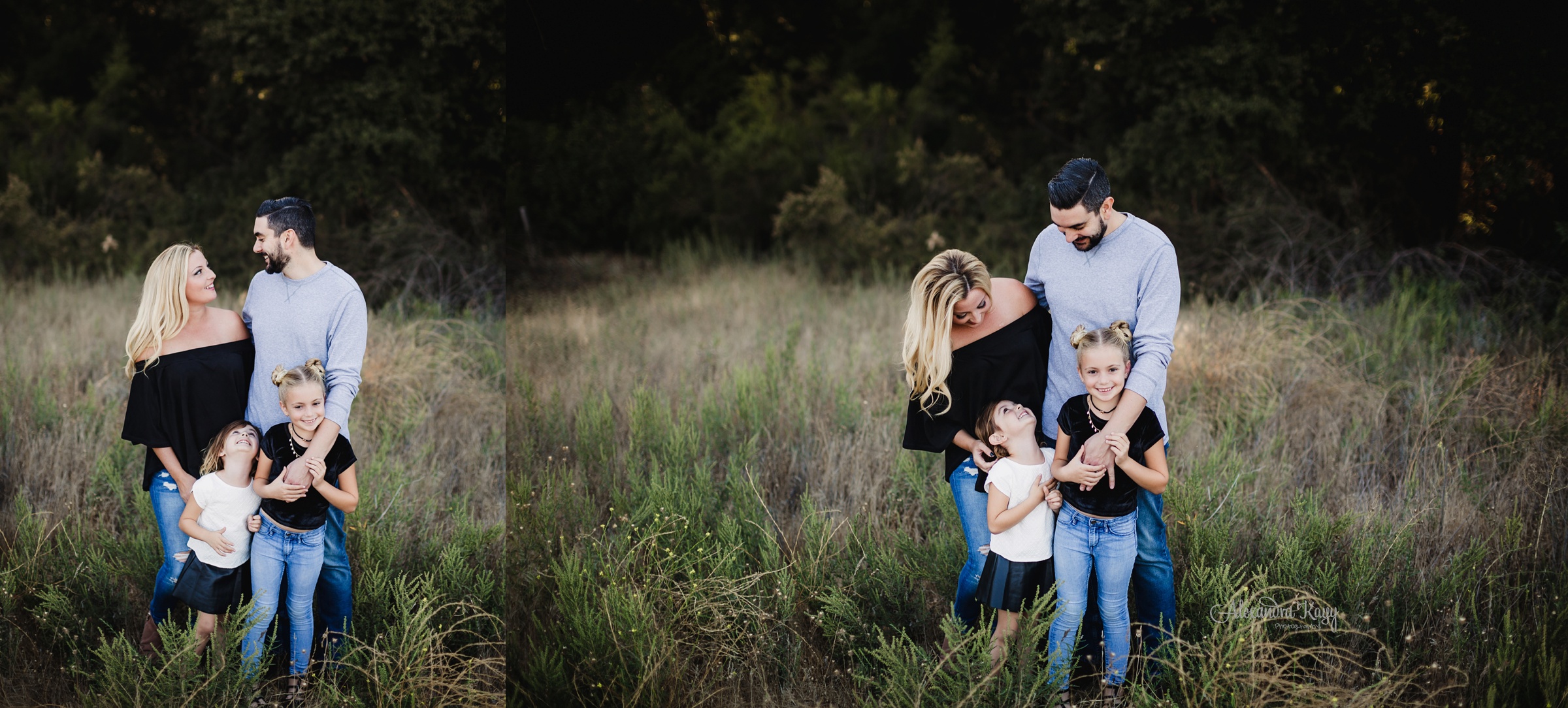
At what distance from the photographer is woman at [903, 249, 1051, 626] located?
2832mm

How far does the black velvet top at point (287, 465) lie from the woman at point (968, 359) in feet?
6.21

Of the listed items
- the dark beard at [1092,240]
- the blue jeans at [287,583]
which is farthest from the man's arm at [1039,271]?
the blue jeans at [287,583]

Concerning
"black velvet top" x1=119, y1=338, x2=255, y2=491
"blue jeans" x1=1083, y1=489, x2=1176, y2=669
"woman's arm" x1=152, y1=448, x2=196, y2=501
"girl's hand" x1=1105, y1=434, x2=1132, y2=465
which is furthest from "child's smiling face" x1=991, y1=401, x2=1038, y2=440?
"woman's arm" x1=152, y1=448, x2=196, y2=501

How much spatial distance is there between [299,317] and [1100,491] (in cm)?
261

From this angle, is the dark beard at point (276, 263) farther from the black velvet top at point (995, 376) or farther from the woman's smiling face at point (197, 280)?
the black velvet top at point (995, 376)

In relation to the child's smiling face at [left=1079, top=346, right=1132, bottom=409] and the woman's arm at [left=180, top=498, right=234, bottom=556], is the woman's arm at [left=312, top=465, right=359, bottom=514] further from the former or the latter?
the child's smiling face at [left=1079, top=346, right=1132, bottom=409]

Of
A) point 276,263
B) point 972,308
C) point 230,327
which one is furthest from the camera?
point 230,327

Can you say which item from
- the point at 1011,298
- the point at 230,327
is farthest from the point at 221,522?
the point at 1011,298

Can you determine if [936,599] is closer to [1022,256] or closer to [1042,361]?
[1042,361]

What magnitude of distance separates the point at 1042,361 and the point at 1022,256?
8089mm

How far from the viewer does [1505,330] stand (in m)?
7.46

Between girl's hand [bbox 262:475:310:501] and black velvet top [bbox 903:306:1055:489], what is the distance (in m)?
2.00

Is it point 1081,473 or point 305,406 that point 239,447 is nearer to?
point 305,406

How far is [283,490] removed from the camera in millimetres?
2879
